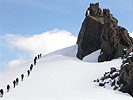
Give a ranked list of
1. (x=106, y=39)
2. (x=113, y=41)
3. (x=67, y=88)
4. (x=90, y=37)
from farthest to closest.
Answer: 1. (x=90, y=37)
2. (x=106, y=39)
3. (x=113, y=41)
4. (x=67, y=88)

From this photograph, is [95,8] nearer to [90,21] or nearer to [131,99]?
[90,21]

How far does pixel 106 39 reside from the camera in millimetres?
37219

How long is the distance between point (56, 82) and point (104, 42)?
697 inches

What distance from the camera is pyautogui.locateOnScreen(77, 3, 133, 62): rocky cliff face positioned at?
36.0 metres

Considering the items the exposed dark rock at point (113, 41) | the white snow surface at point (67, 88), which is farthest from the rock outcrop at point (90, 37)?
the white snow surface at point (67, 88)

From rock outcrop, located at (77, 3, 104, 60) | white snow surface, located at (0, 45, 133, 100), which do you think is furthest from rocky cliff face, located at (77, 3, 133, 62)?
white snow surface, located at (0, 45, 133, 100)

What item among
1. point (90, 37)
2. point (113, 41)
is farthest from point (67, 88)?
point (90, 37)

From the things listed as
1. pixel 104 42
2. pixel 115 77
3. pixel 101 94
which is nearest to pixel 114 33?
pixel 104 42

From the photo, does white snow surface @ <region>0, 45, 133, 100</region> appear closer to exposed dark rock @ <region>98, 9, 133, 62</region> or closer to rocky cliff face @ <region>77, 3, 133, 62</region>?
exposed dark rock @ <region>98, 9, 133, 62</region>

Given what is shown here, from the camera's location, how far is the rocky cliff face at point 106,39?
36031 mm

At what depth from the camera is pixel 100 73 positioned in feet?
80.7

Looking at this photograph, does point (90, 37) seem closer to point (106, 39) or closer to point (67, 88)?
point (106, 39)

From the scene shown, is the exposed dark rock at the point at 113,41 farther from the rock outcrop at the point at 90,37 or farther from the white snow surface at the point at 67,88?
the white snow surface at the point at 67,88

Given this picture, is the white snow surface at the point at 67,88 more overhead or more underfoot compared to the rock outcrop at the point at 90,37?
more underfoot
